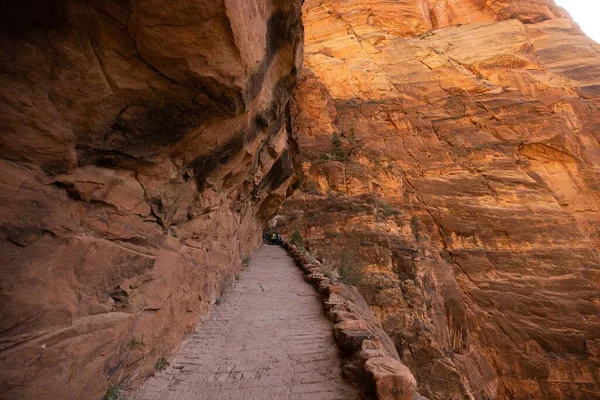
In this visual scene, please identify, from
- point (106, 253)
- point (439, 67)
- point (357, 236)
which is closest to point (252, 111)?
point (106, 253)

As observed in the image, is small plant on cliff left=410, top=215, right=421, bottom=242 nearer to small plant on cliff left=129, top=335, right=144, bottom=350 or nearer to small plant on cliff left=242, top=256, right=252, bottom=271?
small plant on cliff left=242, top=256, right=252, bottom=271

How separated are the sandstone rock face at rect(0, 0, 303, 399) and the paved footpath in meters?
0.44

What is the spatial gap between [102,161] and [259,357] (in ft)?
9.92

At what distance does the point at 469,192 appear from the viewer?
20.3 meters

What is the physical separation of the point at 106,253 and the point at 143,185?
0.85 meters

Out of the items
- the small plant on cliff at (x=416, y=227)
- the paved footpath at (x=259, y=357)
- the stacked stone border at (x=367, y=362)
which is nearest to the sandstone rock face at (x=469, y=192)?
the small plant on cliff at (x=416, y=227)

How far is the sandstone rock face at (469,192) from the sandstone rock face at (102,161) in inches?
451

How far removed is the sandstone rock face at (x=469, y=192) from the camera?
48.0ft

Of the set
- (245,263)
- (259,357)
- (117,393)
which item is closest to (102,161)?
(117,393)

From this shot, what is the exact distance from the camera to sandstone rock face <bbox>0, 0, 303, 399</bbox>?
7.07ft

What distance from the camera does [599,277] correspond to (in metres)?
16.5

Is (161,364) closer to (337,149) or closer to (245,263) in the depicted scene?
(245,263)

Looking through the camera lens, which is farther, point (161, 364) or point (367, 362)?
point (161, 364)

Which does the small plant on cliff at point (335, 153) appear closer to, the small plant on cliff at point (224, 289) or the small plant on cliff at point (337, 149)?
the small plant on cliff at point (337, 149)
